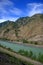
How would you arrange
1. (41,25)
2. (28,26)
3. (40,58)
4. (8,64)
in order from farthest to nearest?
(28,26) < (41,25) < (40,58) < (8,64)

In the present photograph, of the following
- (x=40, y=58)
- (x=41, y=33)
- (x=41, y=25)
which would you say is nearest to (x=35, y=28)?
(x=41, y=25)

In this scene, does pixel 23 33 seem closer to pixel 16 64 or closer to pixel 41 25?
pixel 41 25

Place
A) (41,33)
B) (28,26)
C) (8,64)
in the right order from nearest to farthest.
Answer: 1. (8,64)
2. (41,33)
3. (28,26)

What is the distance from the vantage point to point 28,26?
19288 centimetres

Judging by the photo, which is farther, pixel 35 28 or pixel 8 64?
pixel 35 28

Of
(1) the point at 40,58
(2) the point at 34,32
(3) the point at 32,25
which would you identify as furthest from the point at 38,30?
(1) the point at 40,58

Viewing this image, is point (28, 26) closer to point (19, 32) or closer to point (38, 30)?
point (19, 32)

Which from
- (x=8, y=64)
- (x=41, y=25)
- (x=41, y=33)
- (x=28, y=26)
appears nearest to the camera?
(x=8, y=64)

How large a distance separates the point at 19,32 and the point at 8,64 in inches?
6706

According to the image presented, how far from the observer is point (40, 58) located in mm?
34562

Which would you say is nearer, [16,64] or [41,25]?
[16,64]

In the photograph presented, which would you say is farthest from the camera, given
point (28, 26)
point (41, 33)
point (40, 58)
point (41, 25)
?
point (28, 26)

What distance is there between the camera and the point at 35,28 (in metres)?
180

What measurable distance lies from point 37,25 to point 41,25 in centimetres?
677
